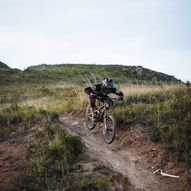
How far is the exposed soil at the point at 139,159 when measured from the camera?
9.29 m

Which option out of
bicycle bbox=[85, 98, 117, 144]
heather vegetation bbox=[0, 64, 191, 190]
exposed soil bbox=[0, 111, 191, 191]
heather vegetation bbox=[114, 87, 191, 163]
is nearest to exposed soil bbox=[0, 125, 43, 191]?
exposed soil bbox=[0, 111, 191, 191]

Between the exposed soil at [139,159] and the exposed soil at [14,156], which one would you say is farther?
the exposed soil at [139,159]

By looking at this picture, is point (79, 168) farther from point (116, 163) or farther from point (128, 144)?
Answer: point (128, 144)

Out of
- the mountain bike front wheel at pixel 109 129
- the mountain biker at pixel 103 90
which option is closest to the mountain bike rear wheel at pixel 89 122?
the mountain biker at pixel 103 90

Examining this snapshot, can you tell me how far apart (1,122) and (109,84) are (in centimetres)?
462

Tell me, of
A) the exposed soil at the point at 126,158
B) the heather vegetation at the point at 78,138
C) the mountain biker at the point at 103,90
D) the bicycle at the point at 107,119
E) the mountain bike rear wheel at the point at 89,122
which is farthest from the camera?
the mountain bike rear wheel at the point at 89,122

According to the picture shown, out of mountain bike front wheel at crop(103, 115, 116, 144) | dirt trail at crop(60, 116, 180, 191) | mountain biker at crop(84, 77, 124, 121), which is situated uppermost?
mountain biker at crop(84, 77, 124, 121)

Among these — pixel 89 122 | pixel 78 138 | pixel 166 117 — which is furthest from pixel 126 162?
pixel 89 122

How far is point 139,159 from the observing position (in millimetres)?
10688

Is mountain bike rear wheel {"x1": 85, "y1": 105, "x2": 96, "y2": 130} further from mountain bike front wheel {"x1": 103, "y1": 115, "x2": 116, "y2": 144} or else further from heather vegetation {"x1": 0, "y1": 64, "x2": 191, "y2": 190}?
mountain bike front wheel {"x1": 103, "y1": 115, "x2": 116, "y2": 144}

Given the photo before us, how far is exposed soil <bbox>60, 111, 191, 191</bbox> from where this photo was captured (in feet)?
30.5

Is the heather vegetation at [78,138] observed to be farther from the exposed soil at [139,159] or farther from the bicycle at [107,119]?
the bicycle at [107,119]

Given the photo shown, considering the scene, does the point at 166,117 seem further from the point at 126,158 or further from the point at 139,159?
the point at 126,158

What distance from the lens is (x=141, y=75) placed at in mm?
52750
